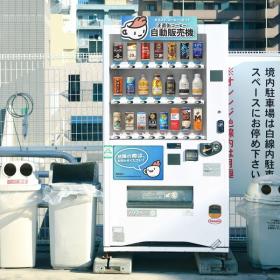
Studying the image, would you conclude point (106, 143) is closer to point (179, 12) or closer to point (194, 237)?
point (194, 237)

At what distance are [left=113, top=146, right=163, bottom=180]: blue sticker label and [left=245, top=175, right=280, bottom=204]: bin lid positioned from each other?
1.00 meters

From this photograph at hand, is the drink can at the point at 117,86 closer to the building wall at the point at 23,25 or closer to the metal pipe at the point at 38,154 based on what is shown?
the metal pipe at the point at 38,154

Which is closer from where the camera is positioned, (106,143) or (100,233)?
(106,143)

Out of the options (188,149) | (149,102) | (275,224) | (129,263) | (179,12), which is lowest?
(129,263)

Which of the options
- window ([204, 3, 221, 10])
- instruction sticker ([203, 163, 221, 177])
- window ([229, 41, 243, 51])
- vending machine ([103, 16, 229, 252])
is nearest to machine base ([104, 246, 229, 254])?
vending machine ([103, 16, 229, 252])

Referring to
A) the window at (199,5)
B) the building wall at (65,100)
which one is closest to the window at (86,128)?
Result: the building wall at (65,100)

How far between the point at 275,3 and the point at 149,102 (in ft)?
197

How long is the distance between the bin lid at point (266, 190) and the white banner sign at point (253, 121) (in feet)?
3.23

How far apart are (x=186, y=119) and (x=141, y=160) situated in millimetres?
656

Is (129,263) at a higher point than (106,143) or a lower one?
lower

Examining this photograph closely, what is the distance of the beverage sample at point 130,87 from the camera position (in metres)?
6.22

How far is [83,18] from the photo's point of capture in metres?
70.6

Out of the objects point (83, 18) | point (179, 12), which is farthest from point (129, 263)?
point (83, 18)

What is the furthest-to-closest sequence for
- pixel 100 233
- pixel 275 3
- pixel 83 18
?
pixel 83 18 → pixel 275 3 → pixel 100 233
